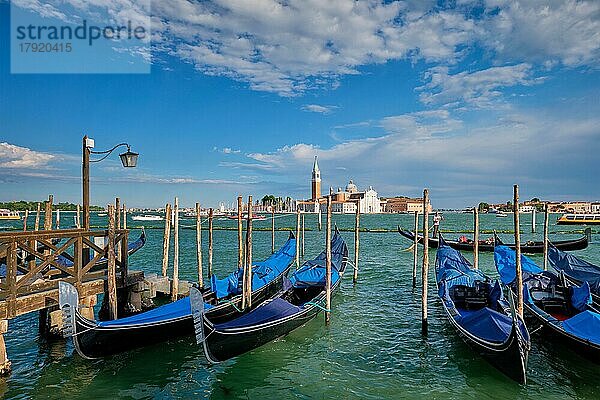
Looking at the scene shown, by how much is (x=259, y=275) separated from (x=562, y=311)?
548cm

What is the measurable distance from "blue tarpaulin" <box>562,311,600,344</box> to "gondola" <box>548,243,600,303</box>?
298 cm

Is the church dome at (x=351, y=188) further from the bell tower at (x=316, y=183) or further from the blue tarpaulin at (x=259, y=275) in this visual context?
the blue tarpaulin at (x=259, y=275)

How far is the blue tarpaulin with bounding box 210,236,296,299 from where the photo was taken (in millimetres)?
7688

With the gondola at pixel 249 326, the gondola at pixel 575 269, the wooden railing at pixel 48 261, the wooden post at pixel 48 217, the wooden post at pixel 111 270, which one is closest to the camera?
the gondola at pixel 249 326

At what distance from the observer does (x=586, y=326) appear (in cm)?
544


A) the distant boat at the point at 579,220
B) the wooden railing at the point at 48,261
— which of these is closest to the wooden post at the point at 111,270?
the wooden railing at the point at 48,261

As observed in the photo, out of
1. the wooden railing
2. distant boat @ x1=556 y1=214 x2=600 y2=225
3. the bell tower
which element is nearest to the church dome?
the bell tower

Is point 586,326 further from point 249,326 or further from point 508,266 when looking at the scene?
point 508,266

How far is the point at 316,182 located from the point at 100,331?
3541 inches

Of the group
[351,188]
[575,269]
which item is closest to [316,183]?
[351,188]

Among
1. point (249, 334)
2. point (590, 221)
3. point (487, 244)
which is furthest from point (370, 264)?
point (590, 221)

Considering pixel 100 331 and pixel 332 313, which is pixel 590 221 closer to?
pixel 332 313

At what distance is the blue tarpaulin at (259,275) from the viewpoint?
7.69 metres

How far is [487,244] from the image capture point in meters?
19.8
